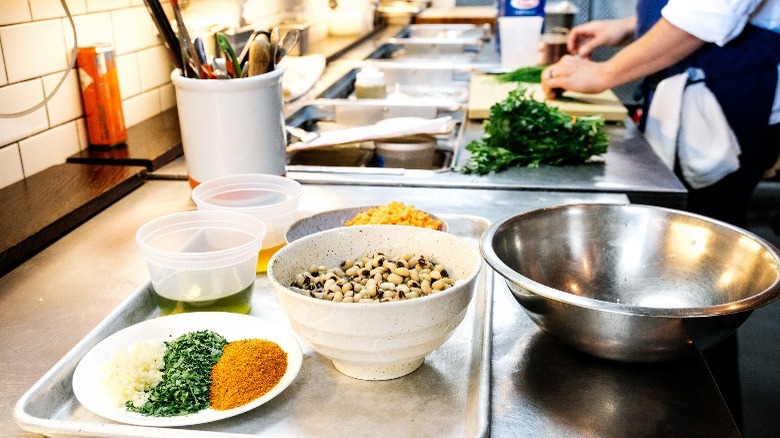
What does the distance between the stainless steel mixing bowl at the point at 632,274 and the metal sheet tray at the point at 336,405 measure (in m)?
0.12

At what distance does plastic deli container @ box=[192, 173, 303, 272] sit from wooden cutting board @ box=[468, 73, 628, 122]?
985mm

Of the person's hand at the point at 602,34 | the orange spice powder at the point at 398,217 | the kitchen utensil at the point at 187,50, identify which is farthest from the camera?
the person's hand at the point at 602,34

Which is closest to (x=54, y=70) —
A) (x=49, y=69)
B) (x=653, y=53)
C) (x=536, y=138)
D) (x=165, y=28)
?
(x=49, y=69)

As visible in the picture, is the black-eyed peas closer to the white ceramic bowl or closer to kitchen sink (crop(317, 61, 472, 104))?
the white ceramic bowl

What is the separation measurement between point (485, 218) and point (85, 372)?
76cm

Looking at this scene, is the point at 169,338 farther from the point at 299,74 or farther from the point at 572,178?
the point at 299,74

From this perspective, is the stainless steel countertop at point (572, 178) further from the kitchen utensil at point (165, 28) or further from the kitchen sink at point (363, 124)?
the kitchen utensil at point (165, 28)

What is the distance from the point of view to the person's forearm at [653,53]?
2.04m

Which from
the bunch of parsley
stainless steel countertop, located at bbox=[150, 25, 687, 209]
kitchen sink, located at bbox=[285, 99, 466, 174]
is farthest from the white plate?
kitchen sink, located at bbox=[285, 99, 466, 174]

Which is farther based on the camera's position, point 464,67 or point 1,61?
point 464,67

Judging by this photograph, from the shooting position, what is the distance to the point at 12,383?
0.87 metres

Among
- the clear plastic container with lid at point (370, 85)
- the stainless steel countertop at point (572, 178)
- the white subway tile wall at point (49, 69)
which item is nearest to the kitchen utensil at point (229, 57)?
the stainless steel countertop at point (572, 178)

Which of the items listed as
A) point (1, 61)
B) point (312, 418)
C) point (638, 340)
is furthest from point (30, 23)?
point (638, 340)

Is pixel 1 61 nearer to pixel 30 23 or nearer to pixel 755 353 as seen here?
pixel 30 23
